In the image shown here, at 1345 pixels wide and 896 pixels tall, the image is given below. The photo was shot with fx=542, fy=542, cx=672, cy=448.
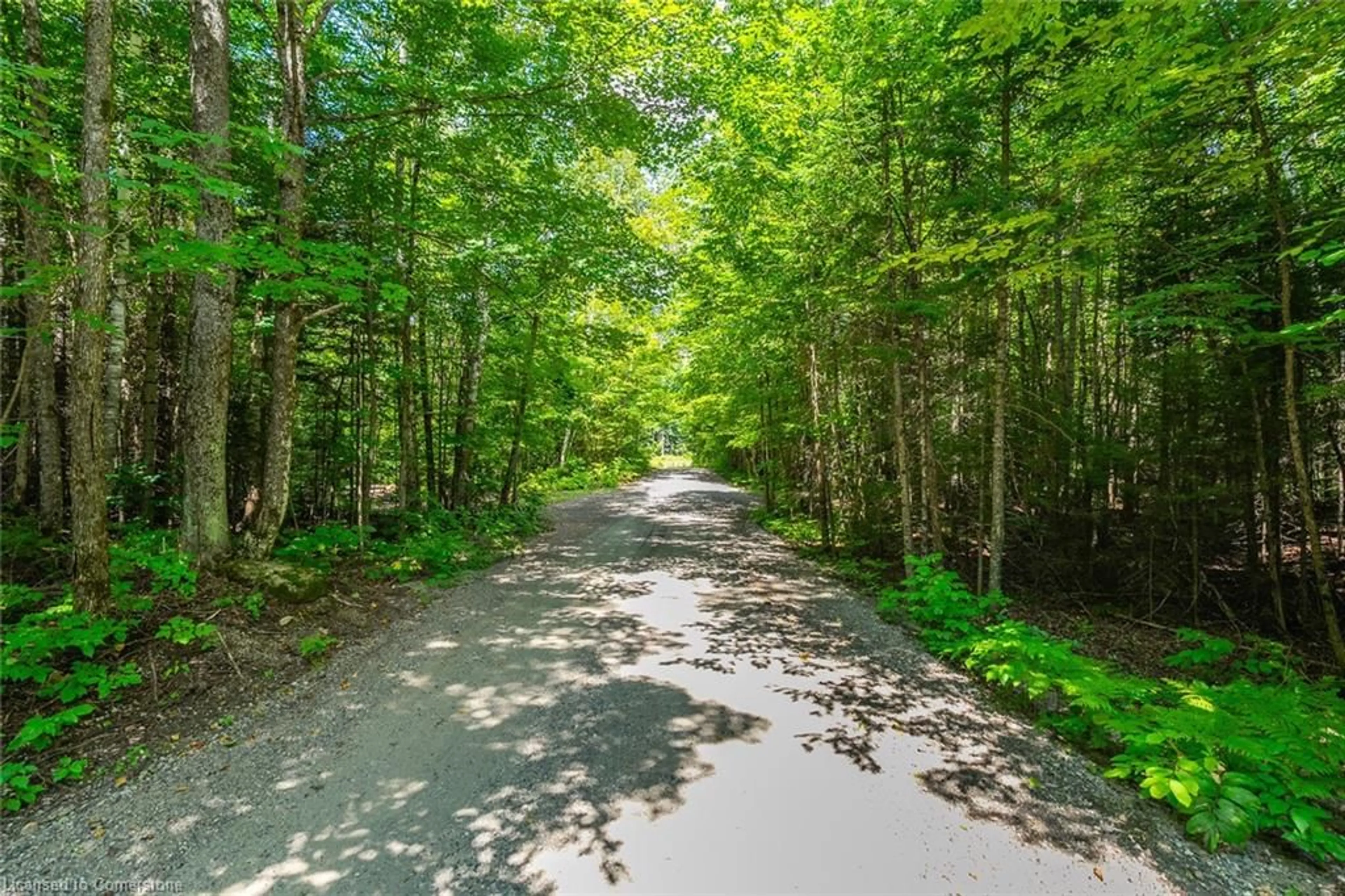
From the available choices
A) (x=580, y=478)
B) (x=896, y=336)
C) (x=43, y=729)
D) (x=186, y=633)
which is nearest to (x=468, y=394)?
(x=186, y=633)

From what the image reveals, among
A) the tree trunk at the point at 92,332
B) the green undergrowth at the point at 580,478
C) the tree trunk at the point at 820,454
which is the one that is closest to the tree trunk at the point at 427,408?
the green undergrowth at the point at 580,478

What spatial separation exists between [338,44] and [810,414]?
10213 mm

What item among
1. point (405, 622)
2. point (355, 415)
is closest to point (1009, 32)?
point (405, 622)

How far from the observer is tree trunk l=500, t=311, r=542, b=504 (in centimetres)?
1295

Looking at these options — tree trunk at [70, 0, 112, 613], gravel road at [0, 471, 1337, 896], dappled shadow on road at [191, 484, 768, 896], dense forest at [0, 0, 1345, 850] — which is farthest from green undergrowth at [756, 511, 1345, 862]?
tree trunk at [70, 0, 112, 613]

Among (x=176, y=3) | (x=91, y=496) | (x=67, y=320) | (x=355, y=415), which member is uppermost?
(x=176, y=3)

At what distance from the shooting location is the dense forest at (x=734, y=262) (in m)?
4.54

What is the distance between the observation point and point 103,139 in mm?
4059

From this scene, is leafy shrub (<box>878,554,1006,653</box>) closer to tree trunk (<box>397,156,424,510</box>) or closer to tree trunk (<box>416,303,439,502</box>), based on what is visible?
tree trunk (<box>397,156,424,510</box>)

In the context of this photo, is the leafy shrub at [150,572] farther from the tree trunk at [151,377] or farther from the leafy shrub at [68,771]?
the tree trunk at [151,377]

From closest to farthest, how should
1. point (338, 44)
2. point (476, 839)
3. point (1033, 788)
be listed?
point (476, 839) → point (1033, 788) → point (338, 44)

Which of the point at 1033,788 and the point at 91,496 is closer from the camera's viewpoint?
the point at 1033,788

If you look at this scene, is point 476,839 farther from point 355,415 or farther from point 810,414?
point 810,414

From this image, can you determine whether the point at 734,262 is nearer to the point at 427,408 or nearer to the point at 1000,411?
the point at 1000,411
